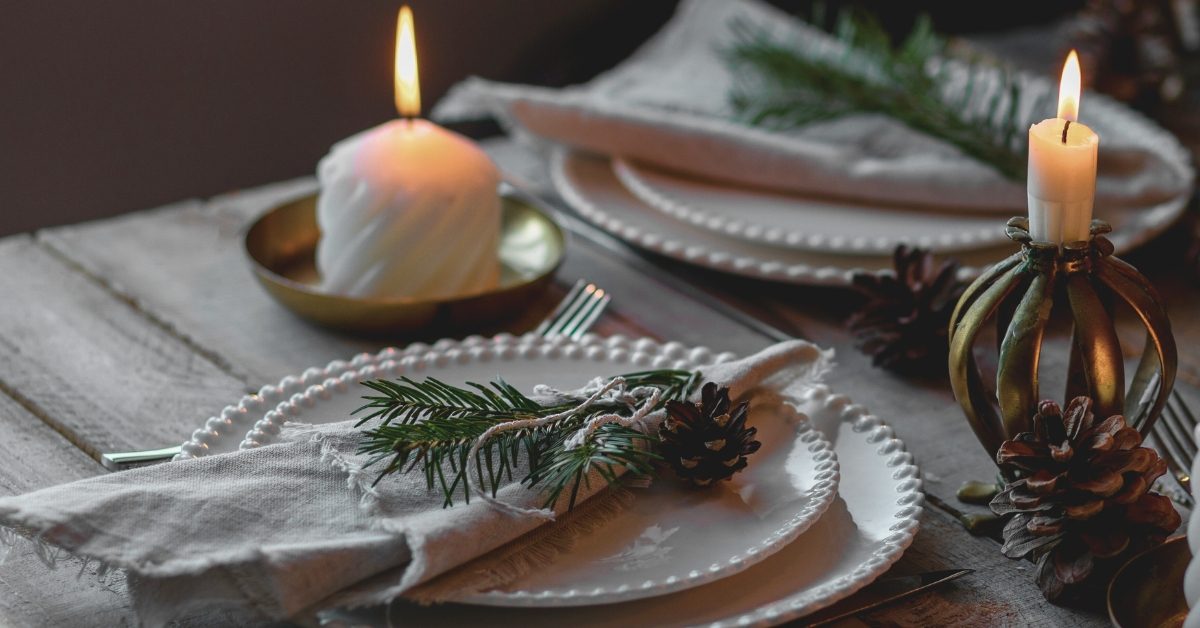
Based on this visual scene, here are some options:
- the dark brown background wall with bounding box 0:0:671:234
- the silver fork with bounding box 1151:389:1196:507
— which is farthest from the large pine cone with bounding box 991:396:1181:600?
the dark brown background wall with bounding box 0:0:671:234

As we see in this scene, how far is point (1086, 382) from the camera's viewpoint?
20.5 inches

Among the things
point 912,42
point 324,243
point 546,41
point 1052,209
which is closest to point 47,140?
point 546,41

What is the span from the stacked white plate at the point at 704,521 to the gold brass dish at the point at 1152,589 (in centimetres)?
8

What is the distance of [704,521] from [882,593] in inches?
3.2

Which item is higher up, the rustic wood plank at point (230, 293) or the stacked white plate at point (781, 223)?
the stacked white plate at point (781, 223)

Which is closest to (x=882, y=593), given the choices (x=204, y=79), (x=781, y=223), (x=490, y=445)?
(x=490, y=445)

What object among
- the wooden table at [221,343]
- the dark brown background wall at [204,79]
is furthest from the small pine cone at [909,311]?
the dark brown background wall at [204,79]

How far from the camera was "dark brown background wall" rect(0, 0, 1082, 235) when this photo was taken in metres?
1.60

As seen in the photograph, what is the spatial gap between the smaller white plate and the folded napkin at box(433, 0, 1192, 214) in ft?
0.03

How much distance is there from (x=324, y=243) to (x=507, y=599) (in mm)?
395

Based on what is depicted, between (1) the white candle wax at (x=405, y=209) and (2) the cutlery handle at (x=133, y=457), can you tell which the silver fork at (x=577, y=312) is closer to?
(1) the white candle wax at (x=405, y=209)

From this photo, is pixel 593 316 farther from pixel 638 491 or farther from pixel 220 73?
pixel 220 73

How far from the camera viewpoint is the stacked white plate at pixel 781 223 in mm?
855

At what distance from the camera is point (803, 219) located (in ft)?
3.05
